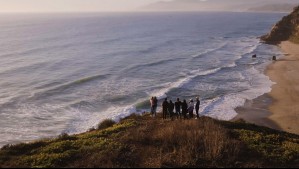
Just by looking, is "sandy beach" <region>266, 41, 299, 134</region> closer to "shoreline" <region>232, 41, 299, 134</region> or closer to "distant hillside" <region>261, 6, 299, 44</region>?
"shoreline" <region>232, 41, 299, 134</region>

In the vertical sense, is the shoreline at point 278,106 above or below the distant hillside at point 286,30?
below

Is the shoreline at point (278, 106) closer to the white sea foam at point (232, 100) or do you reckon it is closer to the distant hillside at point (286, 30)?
the white sea foam at point (232, 100)

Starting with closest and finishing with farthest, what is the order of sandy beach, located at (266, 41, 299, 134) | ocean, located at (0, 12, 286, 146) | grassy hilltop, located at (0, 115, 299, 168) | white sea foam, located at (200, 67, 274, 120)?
grassy hilltop, located at (0, 115, 299, 168) < sandy beach, located at (266, 41, 299, 134) < ocean, located at (0, 12, 286, 146) < white sea foam, located at (200, 67, 274, 120)

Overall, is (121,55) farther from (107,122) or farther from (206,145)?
(206,145)

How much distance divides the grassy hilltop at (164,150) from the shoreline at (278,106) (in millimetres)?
11608

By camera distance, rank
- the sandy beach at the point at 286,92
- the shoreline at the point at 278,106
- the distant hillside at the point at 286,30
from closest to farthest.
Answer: the shoreline at the point at 278,106
the sandy beach at the point at 286,92
the distant hillside at the point at 286,30

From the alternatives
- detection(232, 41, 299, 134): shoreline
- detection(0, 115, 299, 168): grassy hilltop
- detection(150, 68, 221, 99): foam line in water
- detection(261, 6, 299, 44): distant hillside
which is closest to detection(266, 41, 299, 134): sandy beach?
detection(232, 41, 299, 134): shoreline

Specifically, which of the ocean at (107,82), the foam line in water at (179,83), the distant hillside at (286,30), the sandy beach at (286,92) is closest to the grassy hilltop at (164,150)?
the ocean at (107,82)

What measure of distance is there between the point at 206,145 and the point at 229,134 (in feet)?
9.81

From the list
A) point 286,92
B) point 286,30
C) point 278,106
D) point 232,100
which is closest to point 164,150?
point 278,106

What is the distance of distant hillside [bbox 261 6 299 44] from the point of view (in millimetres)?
82625

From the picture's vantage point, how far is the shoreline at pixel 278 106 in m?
28.6

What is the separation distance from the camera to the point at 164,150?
47.5 feet

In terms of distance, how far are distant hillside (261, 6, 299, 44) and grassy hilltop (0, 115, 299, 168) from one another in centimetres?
7090
